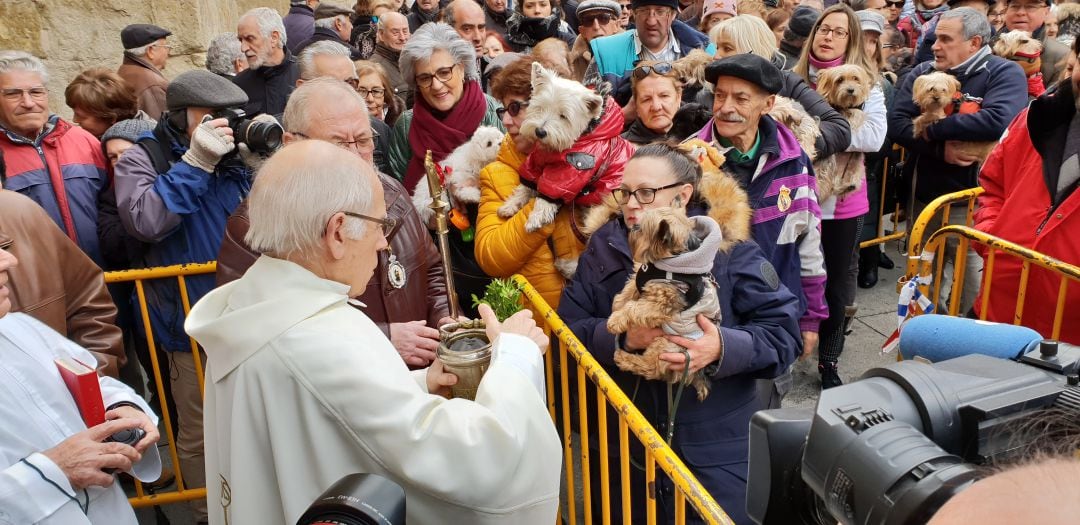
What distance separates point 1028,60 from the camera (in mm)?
5391

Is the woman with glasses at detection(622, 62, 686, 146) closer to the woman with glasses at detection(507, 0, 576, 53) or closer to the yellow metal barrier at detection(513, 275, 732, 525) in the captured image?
the yellow metal barrier at detection(513, 275, 732, 525)

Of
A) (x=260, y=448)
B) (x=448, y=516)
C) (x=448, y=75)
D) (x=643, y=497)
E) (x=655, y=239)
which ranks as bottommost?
(x=643, y=497)

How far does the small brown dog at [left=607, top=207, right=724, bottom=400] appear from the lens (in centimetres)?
208

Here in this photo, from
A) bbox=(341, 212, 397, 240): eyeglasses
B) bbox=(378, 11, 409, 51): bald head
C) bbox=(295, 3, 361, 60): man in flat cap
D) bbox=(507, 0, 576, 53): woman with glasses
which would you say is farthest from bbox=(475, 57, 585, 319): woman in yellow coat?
bbox=(295, 3, 361, 60): man in flat cap

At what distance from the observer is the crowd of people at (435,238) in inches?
62.4

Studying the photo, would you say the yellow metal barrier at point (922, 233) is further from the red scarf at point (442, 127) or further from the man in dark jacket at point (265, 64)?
the man in dark jacket at point (265, 64)

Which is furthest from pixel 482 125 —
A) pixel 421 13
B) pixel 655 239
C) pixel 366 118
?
pixel 421 13

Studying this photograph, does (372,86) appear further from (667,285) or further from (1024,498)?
(1024,498)

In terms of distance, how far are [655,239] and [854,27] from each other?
3318mm

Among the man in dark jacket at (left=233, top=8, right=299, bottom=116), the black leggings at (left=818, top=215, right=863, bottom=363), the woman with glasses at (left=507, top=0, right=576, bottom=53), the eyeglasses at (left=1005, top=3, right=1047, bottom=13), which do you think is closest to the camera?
the black leggings at (left=818, top=215, right=863, bottom=363)

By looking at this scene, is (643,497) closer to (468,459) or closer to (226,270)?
(468,459)

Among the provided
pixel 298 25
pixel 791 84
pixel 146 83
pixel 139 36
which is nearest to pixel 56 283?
pixel 146 83

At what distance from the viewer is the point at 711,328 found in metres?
2.25

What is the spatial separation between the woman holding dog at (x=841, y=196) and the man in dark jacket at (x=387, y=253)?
2499 mm
